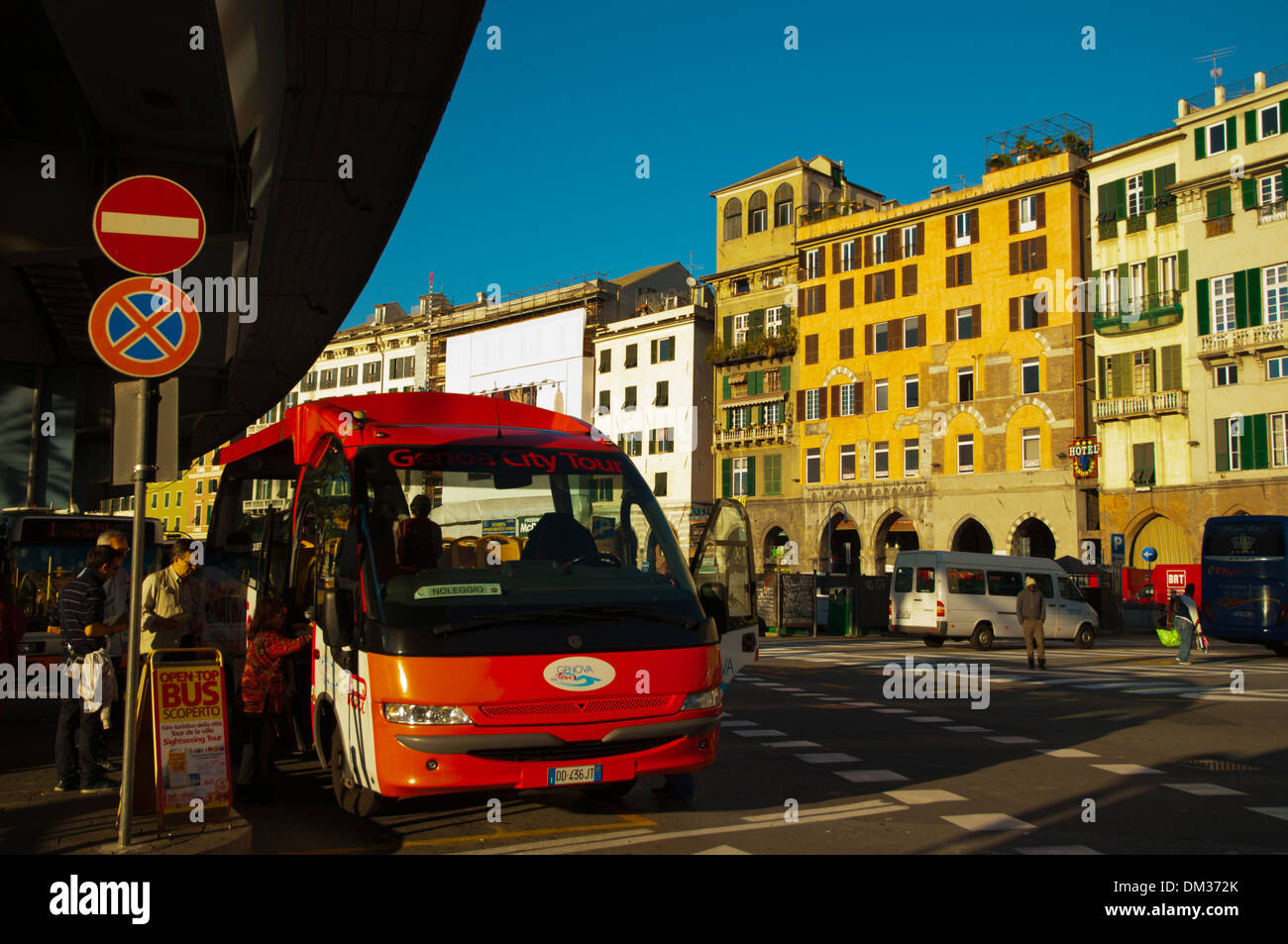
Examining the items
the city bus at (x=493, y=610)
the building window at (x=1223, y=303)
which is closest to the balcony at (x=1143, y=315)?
the building window at (x=1223, y=303)

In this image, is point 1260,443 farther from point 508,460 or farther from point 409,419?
point 409,419

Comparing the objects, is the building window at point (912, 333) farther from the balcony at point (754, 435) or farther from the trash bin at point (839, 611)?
the trash bin at point (839, 611)

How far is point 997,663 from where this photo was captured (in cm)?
2441

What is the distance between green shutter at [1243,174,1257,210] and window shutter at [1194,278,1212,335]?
9.75ft

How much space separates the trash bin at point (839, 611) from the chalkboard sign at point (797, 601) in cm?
76

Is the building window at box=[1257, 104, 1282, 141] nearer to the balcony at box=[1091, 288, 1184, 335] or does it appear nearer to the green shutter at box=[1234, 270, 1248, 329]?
the green shutter at box=[1234, 270, 1248, 329]

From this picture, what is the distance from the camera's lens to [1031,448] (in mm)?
48781

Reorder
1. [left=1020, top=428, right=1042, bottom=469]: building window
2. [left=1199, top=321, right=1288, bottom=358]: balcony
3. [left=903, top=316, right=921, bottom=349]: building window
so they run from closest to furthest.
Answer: [left=1199, top=321, right=1288, bottom=358]: balcony < [left=1020, top=428, right=1042, bottom=469]: building window < [left=903, top=316, right=921, bottom=349]: building window

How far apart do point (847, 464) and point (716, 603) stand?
48150mm

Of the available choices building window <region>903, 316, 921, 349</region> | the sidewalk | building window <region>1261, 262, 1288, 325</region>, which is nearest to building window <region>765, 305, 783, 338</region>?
building window <region>903, 316, 921, 349</region>

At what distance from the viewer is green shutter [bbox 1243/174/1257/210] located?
43350mm

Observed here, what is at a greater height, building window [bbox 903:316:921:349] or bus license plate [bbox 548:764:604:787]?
building window [bbox 903:316:921:349]

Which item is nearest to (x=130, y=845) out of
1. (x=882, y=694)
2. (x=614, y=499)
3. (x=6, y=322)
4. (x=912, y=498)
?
(x=614, y=499)

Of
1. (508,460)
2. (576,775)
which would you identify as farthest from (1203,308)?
(576,775)
